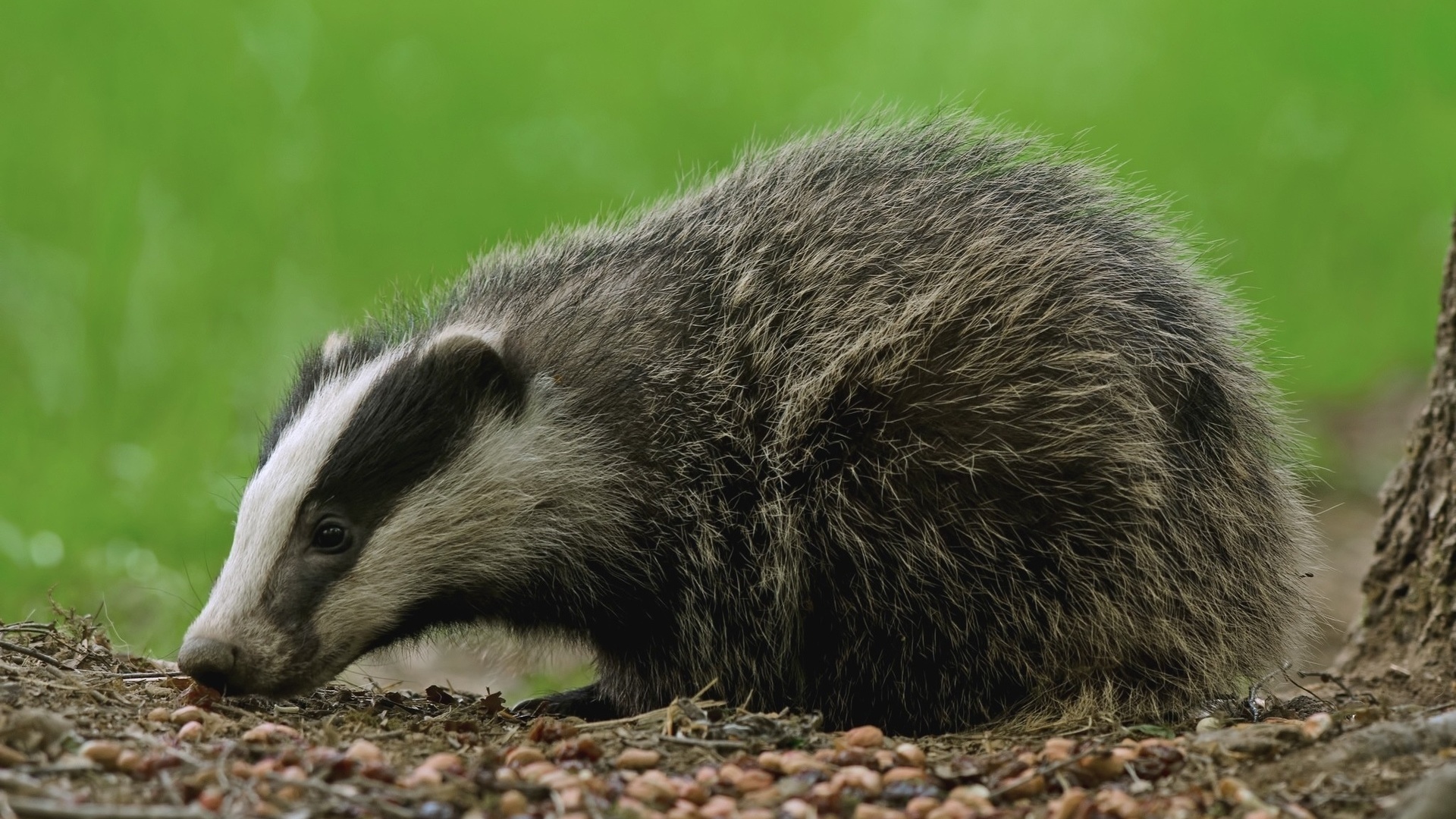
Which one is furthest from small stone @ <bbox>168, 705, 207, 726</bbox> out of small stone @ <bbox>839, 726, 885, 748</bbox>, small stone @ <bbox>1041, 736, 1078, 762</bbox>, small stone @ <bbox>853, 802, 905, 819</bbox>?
small stone @ <bbox>1041, 736, 1078, 762</bbox>

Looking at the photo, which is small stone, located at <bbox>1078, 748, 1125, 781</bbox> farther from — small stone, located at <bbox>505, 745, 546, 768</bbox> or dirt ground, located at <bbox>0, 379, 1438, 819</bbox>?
small stone, located at <bbox>505, 745, 546, 768</bbox>

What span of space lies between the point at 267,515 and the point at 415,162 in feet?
21.1

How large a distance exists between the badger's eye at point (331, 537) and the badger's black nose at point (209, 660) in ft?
1.43

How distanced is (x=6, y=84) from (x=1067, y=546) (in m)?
8.13

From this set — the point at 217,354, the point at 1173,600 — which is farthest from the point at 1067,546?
the point at 217,354

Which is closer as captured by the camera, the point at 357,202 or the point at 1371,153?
the point at 357,202

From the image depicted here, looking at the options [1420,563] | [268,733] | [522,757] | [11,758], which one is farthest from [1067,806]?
[1420,563]

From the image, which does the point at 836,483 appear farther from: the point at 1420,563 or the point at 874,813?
the point at 1420,563

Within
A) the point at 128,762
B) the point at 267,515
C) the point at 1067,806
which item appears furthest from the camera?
the point at 267,515

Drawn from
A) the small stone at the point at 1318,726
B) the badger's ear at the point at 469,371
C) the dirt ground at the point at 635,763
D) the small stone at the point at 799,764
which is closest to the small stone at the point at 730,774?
the dirt ground at the point at 635,763

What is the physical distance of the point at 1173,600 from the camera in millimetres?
4961

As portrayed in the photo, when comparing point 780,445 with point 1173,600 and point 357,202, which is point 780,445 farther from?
point 357,202

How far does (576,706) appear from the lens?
5.59 m

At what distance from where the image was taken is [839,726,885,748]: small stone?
4.14 metres
